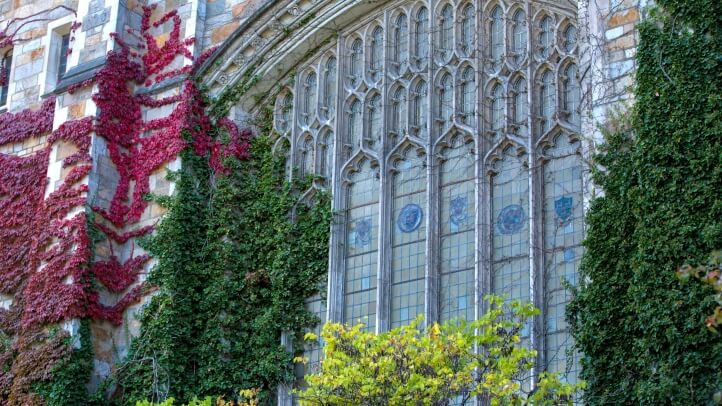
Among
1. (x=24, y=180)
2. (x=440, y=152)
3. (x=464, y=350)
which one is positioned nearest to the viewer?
(x=464, y=350)

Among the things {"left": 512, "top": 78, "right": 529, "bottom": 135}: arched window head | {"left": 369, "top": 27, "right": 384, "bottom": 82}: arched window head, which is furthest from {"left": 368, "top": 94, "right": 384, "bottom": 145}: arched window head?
{"left": 512, "top": 78, "right": 529, "bottom": 135}: arched window head

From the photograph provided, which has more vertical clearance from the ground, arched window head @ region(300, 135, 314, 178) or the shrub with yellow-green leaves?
arched window head @ region(300, 135, 314, 178)

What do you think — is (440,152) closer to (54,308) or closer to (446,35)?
(446,35)

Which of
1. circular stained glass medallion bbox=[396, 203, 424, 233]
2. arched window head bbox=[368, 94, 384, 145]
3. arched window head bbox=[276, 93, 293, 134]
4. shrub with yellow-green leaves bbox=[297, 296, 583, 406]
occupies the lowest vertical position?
shrub with yellow-green leaves bbox=[297, 296, 583, 406]

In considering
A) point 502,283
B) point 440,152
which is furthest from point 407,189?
point 502,283

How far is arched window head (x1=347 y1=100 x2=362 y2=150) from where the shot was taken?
21359 mm

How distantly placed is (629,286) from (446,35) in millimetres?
6354

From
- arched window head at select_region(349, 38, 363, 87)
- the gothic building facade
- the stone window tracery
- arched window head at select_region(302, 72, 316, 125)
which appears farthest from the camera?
arched window head at select_region(302, 72, 316, 125)

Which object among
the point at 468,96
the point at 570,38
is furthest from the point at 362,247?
the point at 570,38

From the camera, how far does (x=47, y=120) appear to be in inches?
951

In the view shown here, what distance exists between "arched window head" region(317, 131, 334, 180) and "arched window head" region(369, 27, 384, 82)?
112 centimetres

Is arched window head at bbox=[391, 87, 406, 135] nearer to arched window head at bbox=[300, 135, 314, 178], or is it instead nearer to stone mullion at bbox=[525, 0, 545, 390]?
arched window head at bbox=[300, 135, 314, 178]

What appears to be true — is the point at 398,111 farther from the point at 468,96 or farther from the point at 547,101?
the point at 547,101

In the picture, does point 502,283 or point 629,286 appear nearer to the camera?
point 629,286
